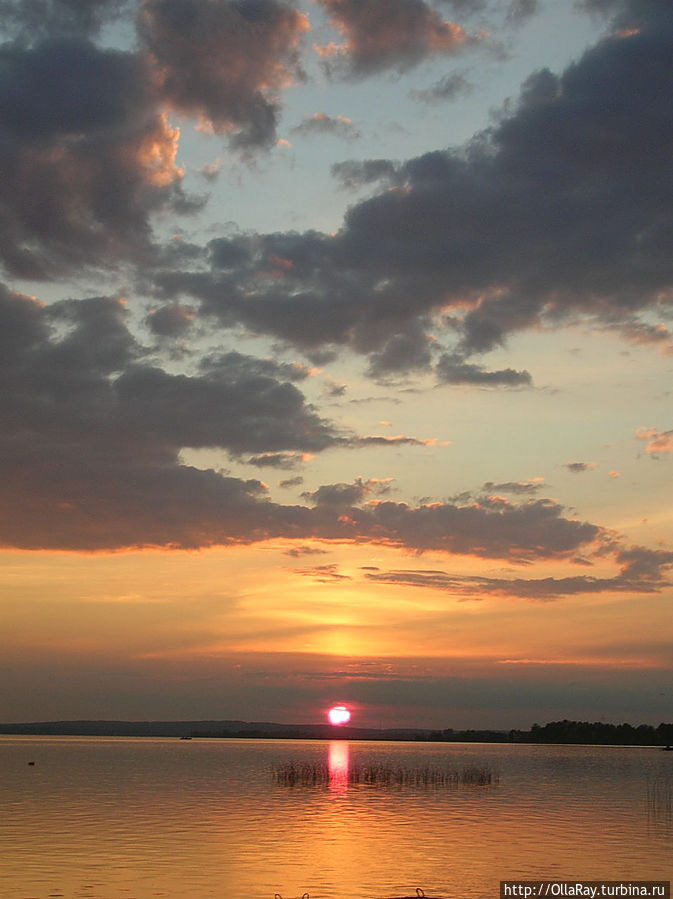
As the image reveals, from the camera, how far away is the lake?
34188 mm

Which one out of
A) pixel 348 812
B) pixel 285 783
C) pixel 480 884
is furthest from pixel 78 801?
pixel 480 884

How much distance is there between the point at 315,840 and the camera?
4612 cm

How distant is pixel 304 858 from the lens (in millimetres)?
40344

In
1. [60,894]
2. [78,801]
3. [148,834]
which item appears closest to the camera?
[60,894]

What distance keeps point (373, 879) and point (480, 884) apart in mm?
4170

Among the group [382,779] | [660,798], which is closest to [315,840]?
[660,798]

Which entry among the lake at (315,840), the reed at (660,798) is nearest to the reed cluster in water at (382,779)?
the lake at (315,840)

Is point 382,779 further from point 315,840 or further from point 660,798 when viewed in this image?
point 315,840

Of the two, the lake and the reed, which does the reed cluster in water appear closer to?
the lake

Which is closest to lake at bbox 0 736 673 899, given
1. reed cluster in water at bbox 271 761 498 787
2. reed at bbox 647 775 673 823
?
reed at bbox 647 775 673 823

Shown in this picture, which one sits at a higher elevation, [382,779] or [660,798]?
[660,798]

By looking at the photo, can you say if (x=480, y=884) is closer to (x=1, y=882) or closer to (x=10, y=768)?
(x=1, y=882)

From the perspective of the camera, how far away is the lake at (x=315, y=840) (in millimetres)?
34188

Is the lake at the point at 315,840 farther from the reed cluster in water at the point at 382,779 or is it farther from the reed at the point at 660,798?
the reed cluster in water at the point at 382,779
